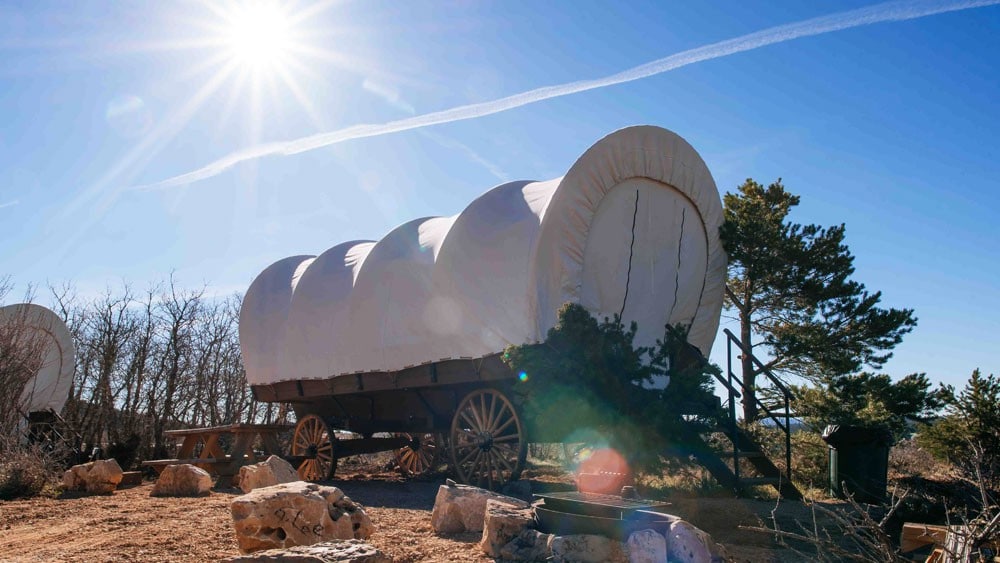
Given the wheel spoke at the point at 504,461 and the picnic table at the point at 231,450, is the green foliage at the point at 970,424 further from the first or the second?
the picnic table at the point at 231,450

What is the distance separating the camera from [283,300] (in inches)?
453

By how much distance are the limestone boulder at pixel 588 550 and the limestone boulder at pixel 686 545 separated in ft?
0.99

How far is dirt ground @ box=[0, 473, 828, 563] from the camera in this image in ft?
15.1

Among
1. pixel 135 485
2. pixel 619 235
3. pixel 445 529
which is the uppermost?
pixel 619 235

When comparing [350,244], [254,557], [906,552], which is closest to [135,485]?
[350,244]

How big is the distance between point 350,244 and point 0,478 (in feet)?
18.9

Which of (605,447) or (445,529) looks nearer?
(445,529)

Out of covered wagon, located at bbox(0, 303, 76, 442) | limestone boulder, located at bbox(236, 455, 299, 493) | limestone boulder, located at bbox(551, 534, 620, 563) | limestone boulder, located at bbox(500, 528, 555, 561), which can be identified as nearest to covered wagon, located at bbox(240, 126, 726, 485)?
limestone boulder, located at bbox(236, 455, 299, 493)

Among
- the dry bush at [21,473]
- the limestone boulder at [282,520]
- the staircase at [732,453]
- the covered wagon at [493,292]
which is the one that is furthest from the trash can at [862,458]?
the dry bush at [21,473]

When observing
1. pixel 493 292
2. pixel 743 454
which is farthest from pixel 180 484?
pixel 743 454

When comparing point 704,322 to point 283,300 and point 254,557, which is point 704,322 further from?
point 254,557

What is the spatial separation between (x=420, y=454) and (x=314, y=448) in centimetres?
248

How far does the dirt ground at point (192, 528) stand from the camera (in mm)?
4598

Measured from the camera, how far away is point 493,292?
7.75m
